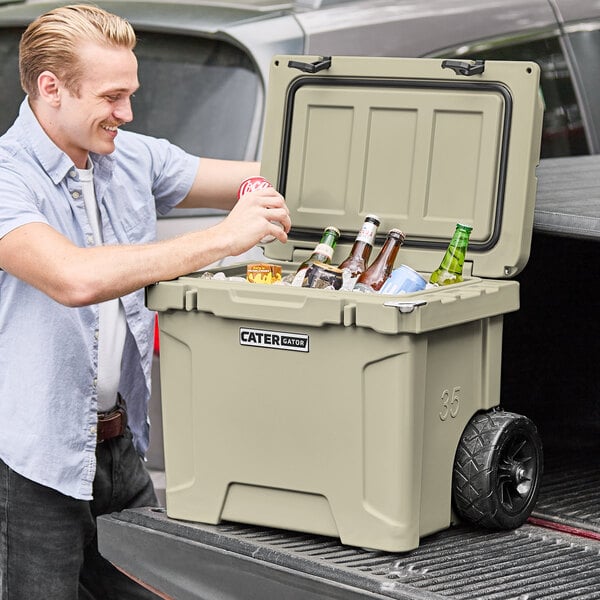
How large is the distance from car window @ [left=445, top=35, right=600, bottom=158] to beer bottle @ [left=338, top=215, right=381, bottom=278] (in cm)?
206

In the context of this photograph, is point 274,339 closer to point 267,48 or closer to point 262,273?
point 262,273

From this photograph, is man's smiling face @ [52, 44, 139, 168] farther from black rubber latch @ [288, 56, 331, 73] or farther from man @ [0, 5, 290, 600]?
black rubber latch @ [288, 56, 331, 73]

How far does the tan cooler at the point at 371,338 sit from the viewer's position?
3.17 metres

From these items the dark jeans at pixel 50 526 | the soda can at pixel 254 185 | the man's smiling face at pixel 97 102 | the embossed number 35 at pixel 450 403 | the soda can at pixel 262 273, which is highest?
the man's smiling face at pixel 97 102

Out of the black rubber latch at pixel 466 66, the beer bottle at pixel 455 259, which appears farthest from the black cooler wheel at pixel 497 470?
the black rubber latch at pixel 466 66

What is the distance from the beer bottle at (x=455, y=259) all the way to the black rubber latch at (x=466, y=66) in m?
0.37

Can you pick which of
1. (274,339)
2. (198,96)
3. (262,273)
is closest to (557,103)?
(198,96)

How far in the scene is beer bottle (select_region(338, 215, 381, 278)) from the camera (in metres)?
3.49

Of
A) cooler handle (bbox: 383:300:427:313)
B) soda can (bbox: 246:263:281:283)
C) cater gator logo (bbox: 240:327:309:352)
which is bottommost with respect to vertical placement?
cater gator logo (bbox: 240:327:309:352)

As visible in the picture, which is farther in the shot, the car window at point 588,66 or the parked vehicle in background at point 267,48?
the car window at point 588,66

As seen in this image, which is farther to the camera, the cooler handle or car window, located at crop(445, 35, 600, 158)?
car window, located at crop(445, 35, 600, 158)

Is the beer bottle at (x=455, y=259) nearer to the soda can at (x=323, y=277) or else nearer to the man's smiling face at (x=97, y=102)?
the soda can at (x=323, y=277)

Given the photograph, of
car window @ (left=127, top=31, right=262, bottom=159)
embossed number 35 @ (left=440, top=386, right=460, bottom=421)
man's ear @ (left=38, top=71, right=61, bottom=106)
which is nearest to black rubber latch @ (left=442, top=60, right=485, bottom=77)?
embossed number 35 @ (left=440, top=386, right=460, bottom=421)

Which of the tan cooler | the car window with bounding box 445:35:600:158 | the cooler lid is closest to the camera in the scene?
the tan cooler
